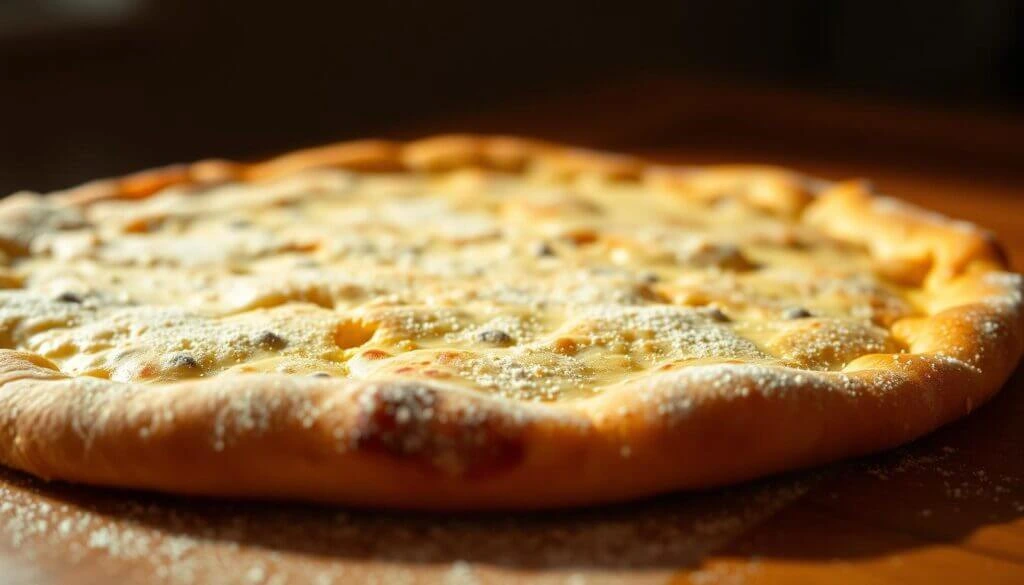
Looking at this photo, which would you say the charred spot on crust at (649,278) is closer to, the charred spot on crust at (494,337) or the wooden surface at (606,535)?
the charred spot on crust at (494,337)

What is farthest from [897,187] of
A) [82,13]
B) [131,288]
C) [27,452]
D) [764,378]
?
[82,13]

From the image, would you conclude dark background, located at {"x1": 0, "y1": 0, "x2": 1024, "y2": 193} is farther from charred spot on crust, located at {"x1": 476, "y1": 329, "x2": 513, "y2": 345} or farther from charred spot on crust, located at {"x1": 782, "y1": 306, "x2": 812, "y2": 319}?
charred spot on crust, located at {"x1": 476, "y1": 329, "x2": 513, "y2": 345}

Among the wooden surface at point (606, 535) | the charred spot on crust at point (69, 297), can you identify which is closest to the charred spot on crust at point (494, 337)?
the wooden surface at point (606, 535)

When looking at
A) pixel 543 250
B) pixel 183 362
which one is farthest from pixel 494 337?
pixel 543 250

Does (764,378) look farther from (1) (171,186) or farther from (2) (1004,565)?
(1) (171,186)

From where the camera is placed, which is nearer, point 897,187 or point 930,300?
point 930,300

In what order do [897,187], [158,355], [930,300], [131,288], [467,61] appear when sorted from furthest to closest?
[467,61]
[897,187]
[930,300]
[131,288]
[158,355]

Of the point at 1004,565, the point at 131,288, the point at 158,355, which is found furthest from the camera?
the point at 131,288
